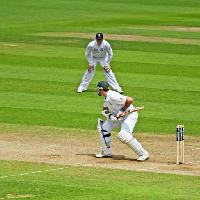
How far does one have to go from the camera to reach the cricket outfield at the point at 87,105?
55.4 feet

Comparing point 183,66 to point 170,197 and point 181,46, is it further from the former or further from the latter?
point 170,197

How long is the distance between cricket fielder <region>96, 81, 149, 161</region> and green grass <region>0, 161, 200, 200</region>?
4.26ft

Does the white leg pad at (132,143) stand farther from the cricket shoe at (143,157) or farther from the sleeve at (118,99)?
the sleeve at (118,99)

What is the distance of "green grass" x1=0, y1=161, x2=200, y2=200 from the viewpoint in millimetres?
15789

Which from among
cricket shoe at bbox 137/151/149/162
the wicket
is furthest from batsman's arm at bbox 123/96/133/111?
the wicket

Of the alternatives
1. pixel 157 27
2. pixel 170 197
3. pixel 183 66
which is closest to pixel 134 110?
pixel 170 197

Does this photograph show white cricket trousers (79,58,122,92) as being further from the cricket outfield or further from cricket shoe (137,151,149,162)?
cricket shoe (137,151,149,162)

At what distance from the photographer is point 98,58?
2967 centimetres

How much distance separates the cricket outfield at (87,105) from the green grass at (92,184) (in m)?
0.02

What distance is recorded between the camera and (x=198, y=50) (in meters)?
37.9

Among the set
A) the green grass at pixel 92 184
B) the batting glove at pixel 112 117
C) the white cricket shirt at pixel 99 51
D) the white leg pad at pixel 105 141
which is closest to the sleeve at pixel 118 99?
the batting glove at pixel 112 117

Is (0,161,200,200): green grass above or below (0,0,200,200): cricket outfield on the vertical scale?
below

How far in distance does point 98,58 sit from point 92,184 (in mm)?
13345

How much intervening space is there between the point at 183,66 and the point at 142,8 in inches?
949
